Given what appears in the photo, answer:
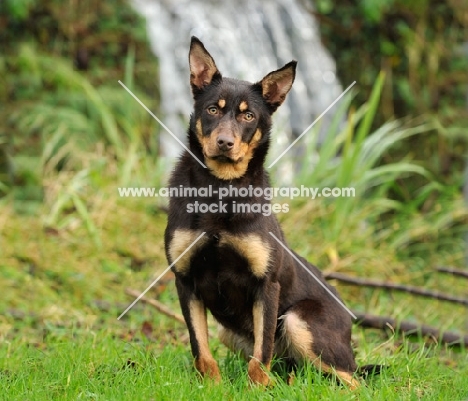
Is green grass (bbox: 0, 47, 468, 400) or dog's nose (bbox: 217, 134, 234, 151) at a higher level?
dog's nose (bbox: 217, 134, 234, 151)

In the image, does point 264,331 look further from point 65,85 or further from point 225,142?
point 65,85

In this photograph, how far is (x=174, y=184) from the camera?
357cm

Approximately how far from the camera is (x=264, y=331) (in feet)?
11.1

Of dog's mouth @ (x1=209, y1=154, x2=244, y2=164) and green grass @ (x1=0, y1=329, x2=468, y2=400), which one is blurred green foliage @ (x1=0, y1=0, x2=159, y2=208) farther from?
dog's mouth @ (x1=209, y1=154, x2=244, y2=164)

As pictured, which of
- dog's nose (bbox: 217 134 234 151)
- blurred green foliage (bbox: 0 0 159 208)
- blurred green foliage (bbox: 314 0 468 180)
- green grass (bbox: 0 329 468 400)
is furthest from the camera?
blurred green foliage (bbox: 314 0 468 180)

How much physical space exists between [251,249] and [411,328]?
1.83m

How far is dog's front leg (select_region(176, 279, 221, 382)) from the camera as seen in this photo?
342 cm

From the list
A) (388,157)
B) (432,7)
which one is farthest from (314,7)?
(388,157)

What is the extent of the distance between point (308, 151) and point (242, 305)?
12.2 ft

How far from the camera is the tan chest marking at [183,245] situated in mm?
3361

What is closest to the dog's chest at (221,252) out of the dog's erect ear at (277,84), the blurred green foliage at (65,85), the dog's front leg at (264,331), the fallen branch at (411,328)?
the dog's front leg at (264,331)

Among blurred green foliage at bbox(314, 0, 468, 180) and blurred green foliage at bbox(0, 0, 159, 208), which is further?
blurred green foliage at bbox(314, 0, 468, 180)

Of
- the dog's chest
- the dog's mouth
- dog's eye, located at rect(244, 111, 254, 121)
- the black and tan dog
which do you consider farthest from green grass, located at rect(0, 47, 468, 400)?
dog's eye, located at rect(244, 111, 254, 121)

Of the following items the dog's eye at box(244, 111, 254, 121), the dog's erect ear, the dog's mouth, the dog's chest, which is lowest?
the dog's chest
